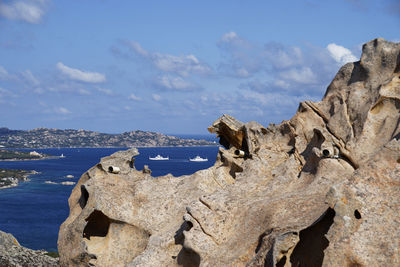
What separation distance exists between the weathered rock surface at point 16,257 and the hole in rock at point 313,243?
11622 millimetres

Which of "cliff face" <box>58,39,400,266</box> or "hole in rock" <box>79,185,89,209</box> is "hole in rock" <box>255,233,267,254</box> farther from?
"hole in rock" <box>79,185,89,209</box>

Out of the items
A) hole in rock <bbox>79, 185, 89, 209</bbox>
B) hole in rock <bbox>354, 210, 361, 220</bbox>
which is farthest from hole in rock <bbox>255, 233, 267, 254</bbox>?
hole in rock <bbox>79, 185, 89, 209</bbox>

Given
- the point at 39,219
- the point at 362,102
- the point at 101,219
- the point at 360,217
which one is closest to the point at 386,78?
the point at 362,102

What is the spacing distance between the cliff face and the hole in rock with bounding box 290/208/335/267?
0.03 meters

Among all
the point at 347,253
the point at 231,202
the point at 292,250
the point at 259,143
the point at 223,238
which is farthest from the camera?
the point at 259,143

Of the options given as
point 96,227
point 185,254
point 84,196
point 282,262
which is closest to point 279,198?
point 282,262

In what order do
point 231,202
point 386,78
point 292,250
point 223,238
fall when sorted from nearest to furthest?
point 292,250 < point 223,238 < point 231,202 < point 386,78

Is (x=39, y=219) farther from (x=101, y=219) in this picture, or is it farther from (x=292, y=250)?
(x=292, y=250)

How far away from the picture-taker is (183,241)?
1786 cm

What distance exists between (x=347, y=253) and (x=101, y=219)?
37.6 ft

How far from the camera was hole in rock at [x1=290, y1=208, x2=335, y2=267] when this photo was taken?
46.6 ft

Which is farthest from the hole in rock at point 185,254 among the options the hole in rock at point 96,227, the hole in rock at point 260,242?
the hole in rock at point 96,227

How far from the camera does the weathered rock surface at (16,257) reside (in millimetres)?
20766

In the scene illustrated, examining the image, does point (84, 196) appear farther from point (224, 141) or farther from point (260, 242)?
point (260, 242)
